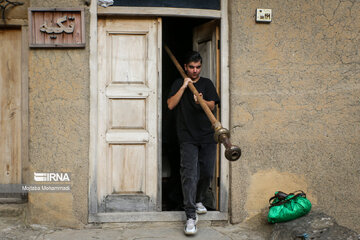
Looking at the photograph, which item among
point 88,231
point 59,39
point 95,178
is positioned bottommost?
point 88,231

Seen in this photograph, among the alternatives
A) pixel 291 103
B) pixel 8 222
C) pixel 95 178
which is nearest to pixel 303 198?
pixel 291 103

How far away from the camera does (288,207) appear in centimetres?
394

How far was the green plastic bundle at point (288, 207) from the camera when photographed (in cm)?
391

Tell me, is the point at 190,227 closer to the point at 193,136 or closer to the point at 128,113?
the point at 193,136

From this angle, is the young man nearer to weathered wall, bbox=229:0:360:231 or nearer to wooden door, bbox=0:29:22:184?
weathered wall, bbox=229:0:360:231

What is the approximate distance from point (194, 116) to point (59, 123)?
145 cm

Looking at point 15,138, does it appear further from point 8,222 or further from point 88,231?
point 88,231

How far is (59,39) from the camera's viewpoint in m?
4.12

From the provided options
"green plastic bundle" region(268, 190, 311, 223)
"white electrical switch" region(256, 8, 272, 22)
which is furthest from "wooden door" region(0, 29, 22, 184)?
"green plastic bundle" region(268, 190, 311, 223)

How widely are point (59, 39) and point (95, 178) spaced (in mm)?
1542

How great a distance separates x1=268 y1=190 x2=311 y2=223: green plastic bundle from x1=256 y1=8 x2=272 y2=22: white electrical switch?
189 cm

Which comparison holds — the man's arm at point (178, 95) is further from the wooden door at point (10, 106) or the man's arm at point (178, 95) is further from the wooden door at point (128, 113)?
the wooden door at point (10, 106)

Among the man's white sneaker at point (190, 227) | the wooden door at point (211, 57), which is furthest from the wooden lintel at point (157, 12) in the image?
the man's white sneaker at point (190, 227)

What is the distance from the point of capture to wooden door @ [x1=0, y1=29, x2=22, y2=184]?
4.75 meters
